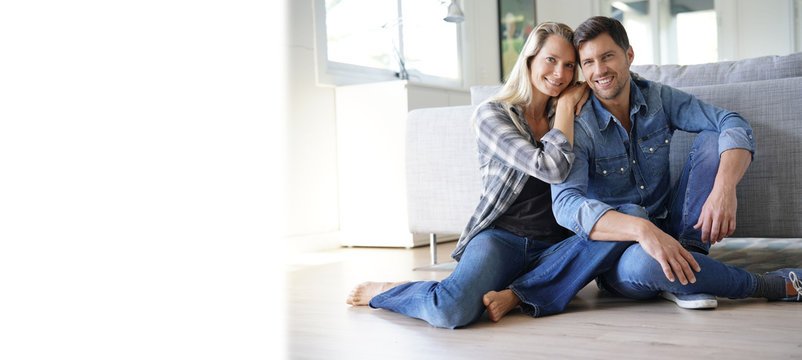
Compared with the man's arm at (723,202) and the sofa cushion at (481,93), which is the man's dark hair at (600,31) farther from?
the sofa cushion at (481,93)

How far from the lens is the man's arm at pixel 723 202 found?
6.10ft

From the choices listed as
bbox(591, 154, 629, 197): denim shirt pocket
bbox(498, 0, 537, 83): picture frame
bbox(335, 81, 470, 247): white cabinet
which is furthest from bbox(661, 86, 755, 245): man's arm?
bbox(498, 0, 537, 83): picture frame

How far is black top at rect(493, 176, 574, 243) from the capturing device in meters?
2.02

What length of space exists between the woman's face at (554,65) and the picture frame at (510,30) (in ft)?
12.4

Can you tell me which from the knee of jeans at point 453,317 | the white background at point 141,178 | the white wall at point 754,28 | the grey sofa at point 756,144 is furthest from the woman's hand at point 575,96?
the white wall at point 754,28

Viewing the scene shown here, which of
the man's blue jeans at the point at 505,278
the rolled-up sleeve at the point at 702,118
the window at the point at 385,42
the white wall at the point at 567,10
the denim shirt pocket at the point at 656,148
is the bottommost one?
the man's blue jeans at the point at 505,278

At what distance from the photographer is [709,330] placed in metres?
1.61

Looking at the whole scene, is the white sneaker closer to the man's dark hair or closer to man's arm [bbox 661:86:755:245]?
man's arm [bbox 661:86:755:245]

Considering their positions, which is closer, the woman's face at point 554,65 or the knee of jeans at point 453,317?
the knee of jeans at point 453,317

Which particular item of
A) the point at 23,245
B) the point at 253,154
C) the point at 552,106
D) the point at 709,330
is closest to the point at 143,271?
the point at 23,245

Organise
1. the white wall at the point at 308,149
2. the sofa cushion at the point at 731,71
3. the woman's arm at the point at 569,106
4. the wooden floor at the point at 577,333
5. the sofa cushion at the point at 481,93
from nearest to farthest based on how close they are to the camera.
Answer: the wooden floor at the point at 577,333, the woman's arm at the point at 569,106, the sofa cushion at the point at 731,71, the sofa cushion at the point at 481,93, the white wall at the point at 308,149

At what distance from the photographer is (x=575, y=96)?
6.57 ft

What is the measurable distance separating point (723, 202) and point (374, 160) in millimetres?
2246

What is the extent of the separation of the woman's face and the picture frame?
3.78 m
